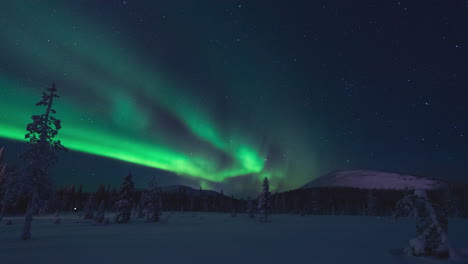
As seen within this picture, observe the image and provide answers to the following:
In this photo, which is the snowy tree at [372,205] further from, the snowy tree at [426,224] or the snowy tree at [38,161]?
the snowy tree at [38,161]

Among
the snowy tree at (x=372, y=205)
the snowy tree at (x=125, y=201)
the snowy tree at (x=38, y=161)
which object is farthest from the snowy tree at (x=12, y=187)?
the snowy tree at (x=372, y=205)

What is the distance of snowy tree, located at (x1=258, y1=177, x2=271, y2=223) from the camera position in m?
65.5

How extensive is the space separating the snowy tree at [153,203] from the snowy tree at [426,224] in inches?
1762

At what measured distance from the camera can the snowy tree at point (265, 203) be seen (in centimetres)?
6547

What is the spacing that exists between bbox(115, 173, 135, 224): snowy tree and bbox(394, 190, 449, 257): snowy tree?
4346 centimetres

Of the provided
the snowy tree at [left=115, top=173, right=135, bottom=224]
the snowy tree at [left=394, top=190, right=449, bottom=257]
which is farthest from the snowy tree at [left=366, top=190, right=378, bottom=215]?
the snowy tree at [left=394, top=190, right=449, bottom=257]

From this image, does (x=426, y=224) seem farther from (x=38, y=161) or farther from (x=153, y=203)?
(x=153, y=203)

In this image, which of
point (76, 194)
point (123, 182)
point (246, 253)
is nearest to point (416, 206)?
point (246, 253)

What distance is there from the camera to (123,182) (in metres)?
52.1

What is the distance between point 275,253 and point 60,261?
1107 cm

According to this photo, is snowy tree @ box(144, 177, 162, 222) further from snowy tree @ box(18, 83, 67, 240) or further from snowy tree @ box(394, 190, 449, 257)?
snowy tree @ box(394, 190, 449, 257)

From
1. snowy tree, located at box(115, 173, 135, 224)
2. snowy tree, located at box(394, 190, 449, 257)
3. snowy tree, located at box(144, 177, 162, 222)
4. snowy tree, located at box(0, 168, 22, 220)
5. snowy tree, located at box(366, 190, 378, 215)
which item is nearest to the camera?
snowy tree, located at box(394, 190, 449, 257)

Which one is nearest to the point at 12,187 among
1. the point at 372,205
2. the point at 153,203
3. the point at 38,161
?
the point at 38,161

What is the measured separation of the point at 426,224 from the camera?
17.2 metres
